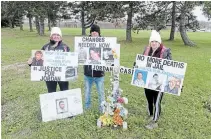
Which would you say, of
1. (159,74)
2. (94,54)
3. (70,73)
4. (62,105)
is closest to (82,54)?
(94,54)

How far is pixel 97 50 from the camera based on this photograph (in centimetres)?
545

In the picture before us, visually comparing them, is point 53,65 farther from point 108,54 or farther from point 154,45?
point 154,45

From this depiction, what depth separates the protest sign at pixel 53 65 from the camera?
5.40 metres

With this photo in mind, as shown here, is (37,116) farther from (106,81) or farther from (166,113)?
(106,81)

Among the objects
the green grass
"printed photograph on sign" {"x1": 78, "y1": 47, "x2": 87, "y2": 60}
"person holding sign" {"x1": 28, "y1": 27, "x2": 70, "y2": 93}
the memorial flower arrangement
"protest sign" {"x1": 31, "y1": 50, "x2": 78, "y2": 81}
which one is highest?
"person holding sign" {"x1": 28, "y1": 27, "x2": 70, "y2": 93}

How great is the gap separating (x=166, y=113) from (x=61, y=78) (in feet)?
7.37

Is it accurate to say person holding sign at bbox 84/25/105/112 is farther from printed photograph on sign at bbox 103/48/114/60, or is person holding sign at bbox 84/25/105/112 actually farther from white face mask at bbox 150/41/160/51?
white face mask at bbox 150/41/160/51

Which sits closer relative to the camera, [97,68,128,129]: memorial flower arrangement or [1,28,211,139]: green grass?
[1,28,211,139]: green grass

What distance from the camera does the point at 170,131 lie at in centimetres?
530

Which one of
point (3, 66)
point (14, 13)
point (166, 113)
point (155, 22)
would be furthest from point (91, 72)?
point (14, 13)

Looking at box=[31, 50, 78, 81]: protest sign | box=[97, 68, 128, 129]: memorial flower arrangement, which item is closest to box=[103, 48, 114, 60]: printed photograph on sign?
box=[31, 50, 78, 81]: protest sign

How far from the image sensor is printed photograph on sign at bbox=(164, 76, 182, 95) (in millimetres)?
4980

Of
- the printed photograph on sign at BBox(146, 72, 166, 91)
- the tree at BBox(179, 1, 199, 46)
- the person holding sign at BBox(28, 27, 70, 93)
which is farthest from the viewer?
the tree at BBox(179, 1, 199, 46)

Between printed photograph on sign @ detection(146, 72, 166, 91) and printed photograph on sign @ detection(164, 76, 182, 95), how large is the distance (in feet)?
0.27
